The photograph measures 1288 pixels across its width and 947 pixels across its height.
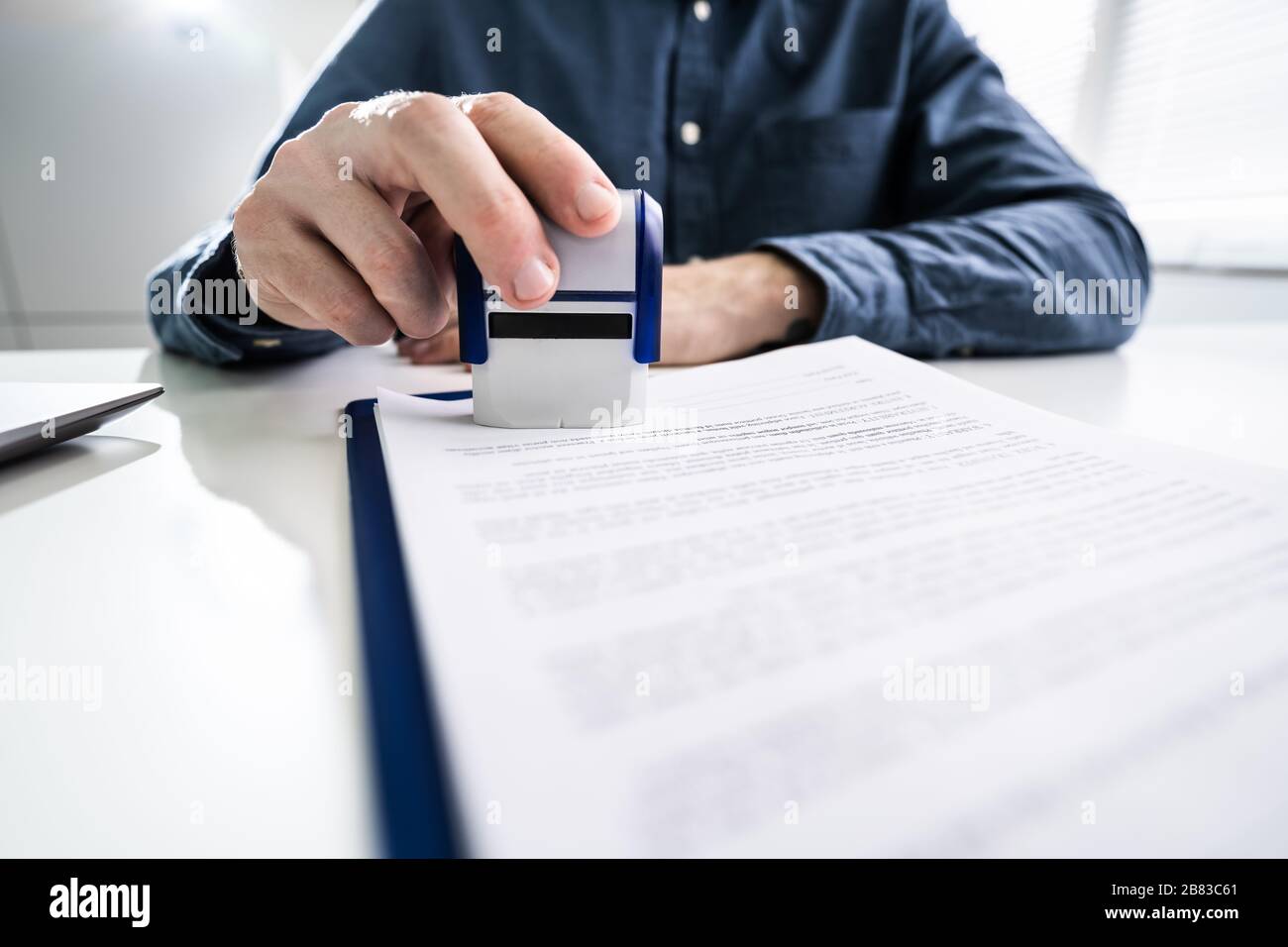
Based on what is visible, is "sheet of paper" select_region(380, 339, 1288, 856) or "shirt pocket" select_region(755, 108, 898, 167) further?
"shirt pocket" select_region(755, 108, 898, 167)

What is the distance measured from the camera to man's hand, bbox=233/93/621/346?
350 millimetres

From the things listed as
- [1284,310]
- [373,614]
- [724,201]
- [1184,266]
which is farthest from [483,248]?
[1184,266]

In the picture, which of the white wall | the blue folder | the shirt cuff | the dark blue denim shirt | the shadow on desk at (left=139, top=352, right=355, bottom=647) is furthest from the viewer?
the white wall

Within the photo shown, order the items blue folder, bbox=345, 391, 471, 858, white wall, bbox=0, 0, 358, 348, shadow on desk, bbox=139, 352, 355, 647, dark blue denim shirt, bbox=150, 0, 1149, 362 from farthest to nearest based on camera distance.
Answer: white wall, bbox=0, 0, 358, 348
dark blue denim shirt, bbox=150, 0, 1149, 362
shadow on desk, bbox=139, 352, 355, 647
blue folder, bbox=345, 391, 471, 858

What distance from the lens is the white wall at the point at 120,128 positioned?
73.0 inches

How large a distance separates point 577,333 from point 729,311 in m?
0.28

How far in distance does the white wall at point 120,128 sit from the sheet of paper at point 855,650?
219cm

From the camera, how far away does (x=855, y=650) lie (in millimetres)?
188

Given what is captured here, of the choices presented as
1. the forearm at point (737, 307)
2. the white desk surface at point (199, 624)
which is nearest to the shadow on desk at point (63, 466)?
the white desk surface at point (199, 624)

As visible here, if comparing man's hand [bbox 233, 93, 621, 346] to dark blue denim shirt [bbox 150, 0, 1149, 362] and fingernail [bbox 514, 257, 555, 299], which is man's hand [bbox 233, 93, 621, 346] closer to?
fingernail [bbox 514, 257, 555, 299]

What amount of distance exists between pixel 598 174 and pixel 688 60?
2.48 feet

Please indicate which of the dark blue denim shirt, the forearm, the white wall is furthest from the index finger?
the white wall

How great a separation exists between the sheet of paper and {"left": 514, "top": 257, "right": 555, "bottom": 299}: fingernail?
86 millimetres

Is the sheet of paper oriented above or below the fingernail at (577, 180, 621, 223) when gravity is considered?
below
